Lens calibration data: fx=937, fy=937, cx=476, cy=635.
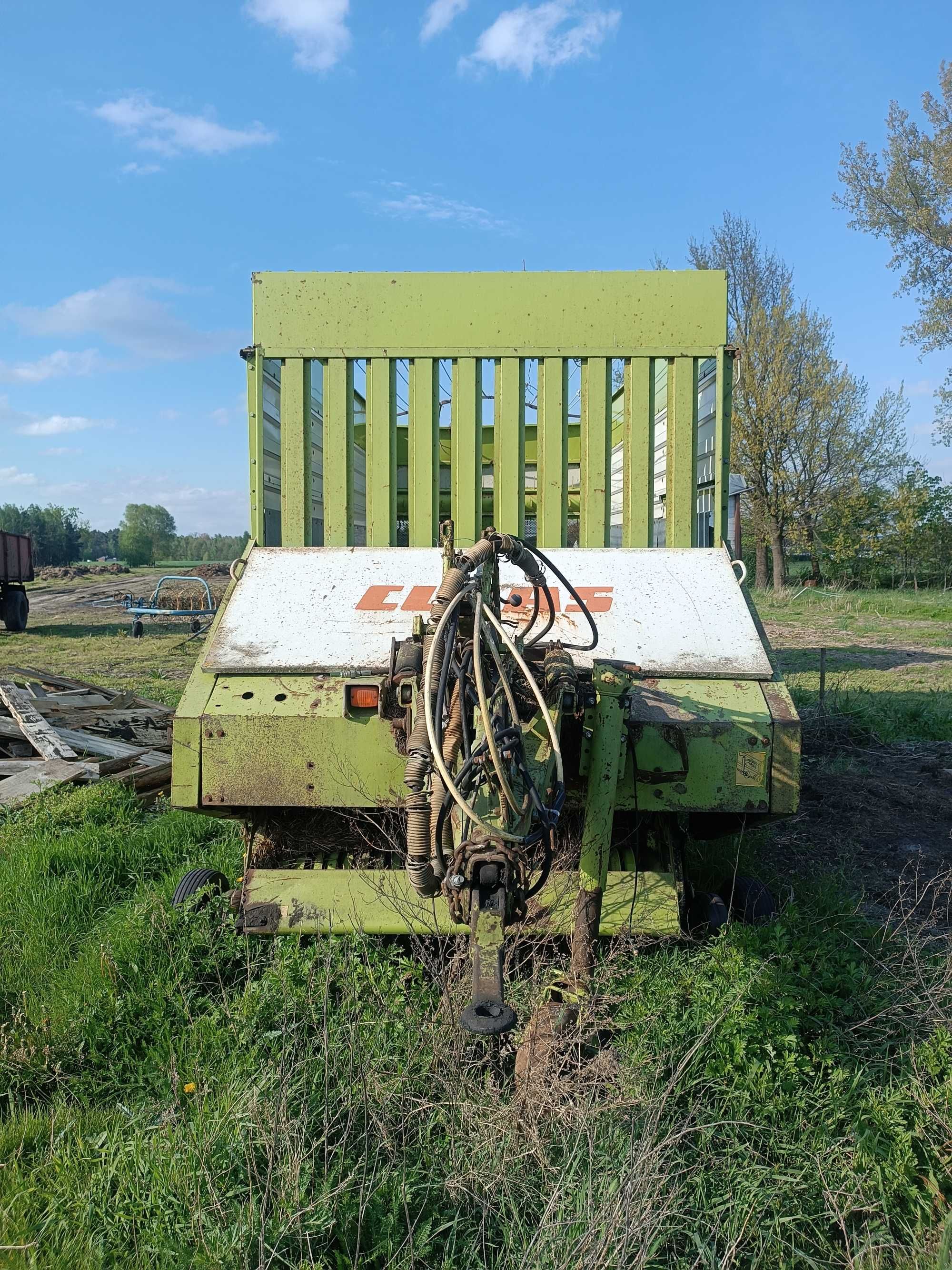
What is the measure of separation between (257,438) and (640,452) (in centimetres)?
177

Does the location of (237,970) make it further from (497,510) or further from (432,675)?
(497,510)

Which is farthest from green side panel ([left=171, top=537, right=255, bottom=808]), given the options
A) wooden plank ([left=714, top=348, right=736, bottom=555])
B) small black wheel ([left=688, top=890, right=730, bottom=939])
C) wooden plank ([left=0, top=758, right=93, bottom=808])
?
wooden plank ([left=0, top=758, right=93, bottom=808])

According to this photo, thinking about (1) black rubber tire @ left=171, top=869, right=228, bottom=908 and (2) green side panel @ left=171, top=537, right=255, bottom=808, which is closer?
(2) green side panel @ left=171, top=537, right=255, bottom=808

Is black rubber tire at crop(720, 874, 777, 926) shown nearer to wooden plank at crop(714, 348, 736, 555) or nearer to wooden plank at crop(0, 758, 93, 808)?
wooden plank at crop(714, 348, 736, 555)

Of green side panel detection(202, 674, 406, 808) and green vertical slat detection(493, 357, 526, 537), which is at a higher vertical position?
green vertical slat detection(493, 357, 526, 537)

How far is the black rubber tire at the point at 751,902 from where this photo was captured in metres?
3.51

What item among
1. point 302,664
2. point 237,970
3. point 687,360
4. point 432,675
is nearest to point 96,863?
point 237,970

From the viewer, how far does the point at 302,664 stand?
342cm

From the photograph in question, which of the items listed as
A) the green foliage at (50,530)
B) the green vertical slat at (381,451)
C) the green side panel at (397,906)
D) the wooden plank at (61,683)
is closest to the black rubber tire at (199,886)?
the green side panel at (397,906)

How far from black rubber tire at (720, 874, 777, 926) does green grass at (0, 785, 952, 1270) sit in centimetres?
19

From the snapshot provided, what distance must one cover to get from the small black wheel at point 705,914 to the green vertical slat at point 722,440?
1626mm

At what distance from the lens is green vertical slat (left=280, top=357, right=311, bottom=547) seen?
440 centimetres

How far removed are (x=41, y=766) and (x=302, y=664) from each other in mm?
3250

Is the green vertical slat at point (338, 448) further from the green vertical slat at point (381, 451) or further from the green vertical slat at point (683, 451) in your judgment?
the green vertical slat at point (683, 451)
